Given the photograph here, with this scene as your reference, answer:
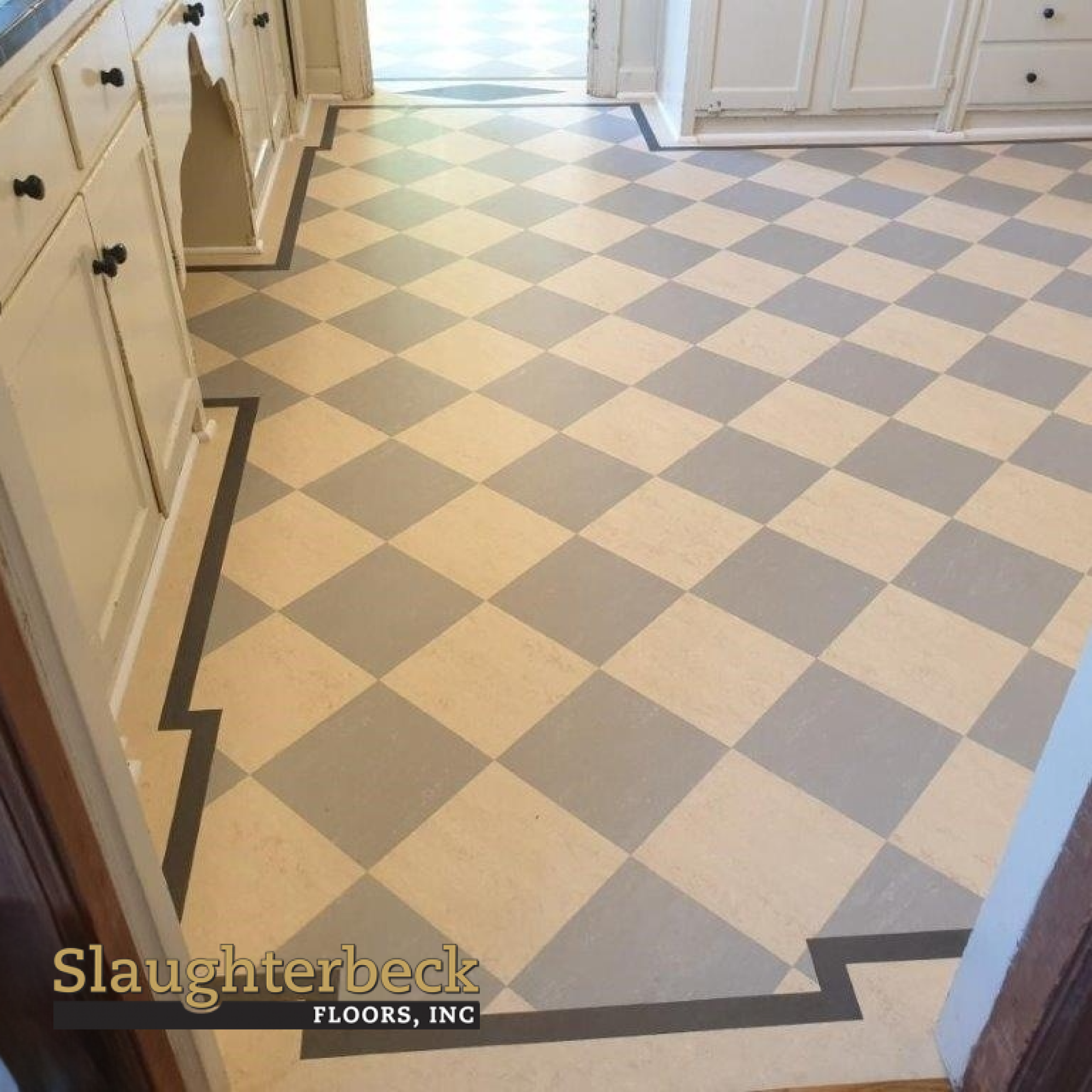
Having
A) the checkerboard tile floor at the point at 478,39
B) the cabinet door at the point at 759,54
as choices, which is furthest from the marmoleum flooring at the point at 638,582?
the checkerboard tile floor at the point at 478,39

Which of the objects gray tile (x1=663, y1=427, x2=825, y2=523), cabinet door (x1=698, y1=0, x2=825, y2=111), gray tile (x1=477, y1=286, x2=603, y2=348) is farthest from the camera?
cabinet door (x1=698, y1=0, x2=825, y2=111)

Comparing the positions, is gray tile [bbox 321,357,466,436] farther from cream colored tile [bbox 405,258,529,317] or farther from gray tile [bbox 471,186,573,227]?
gray tile [bbox 471,186,573,227]

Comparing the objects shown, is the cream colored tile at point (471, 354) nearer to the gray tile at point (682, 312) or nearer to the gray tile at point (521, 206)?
the gray tile at point (682, 312)

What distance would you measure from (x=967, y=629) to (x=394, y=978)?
1198mm

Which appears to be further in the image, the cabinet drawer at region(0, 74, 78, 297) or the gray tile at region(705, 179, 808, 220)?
the gray tile at region(705, 179, 808, 220)

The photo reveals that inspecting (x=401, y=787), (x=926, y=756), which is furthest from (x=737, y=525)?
(x=401, y=787)

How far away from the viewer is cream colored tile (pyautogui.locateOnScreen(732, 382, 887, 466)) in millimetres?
2485

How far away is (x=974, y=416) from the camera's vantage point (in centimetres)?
260

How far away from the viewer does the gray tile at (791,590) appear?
200cm

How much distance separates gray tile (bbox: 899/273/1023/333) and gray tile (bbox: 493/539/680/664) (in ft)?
4.80

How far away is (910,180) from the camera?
3.87 meters

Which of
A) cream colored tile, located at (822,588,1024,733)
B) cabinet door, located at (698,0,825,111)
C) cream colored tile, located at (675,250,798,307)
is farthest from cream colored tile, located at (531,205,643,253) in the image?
cream colored tile, located at (822,588,1024,733)

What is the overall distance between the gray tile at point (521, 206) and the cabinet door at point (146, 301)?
4.81 feet

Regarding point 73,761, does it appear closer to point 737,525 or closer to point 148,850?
point 148,850
